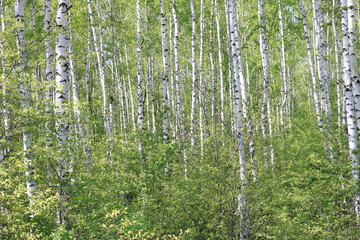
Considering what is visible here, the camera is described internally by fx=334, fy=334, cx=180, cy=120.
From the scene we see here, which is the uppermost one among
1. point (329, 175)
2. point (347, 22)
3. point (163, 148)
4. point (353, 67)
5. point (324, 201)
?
point (347, 22)

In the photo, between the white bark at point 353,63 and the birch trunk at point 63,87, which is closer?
the birch trunk at point 63,87

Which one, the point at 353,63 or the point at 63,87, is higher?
the point at 353,63

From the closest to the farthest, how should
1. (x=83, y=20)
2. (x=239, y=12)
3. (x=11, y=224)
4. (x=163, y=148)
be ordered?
(x=11, y=224) → (x=163, y=148) → (x=83, y=20) → (x=239, y=12)

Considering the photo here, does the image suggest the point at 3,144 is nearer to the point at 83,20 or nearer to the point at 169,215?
the point at 169,215

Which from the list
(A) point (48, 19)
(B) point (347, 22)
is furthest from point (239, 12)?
(A) point (48, 19)

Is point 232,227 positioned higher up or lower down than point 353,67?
lower down

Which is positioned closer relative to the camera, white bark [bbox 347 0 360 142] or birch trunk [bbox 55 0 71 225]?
birch trunk [bbox 55 0 71 225]

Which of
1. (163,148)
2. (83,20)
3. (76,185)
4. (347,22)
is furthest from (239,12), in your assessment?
(76,185)

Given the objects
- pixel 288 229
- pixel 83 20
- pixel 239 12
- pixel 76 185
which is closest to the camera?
pixel 76 185

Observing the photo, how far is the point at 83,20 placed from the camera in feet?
45.9

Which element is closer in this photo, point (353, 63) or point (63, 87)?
point (63, 87)

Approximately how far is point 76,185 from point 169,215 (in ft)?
9.23

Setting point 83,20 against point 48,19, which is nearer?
point 48,19

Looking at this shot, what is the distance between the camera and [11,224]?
4305 mm
